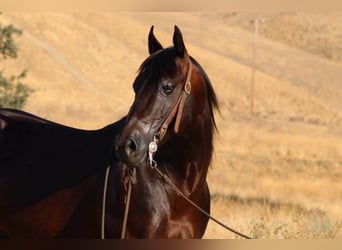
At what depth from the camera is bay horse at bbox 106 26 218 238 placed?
13.6ft

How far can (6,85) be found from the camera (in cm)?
1352

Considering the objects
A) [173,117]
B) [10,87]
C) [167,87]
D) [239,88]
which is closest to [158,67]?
[167,87]

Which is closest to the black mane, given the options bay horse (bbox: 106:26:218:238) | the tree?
bay horse (bbox: 106:26:218:238)

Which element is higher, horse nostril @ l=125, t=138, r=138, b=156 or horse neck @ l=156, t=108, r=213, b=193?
horse nostril @ l=125, t=138, r=138, b=156

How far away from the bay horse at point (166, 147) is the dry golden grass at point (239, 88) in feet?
15.8

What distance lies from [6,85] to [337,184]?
6749 mm

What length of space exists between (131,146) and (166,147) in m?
0.43

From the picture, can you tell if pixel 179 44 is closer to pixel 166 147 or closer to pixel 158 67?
pixel 158 67

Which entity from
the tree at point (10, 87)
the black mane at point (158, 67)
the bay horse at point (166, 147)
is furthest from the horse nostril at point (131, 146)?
the tree at point (10, 87)

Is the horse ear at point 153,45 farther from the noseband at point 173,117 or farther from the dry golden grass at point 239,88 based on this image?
the dry golden grass at point 239,88

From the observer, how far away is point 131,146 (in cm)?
411

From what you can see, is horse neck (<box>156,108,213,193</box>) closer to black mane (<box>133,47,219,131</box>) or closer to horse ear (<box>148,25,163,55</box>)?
black mane (<box>133,47,219,131</box>)

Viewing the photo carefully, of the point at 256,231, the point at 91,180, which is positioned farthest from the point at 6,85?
the point at 91,180

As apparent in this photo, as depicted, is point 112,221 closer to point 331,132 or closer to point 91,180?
point 91,180
